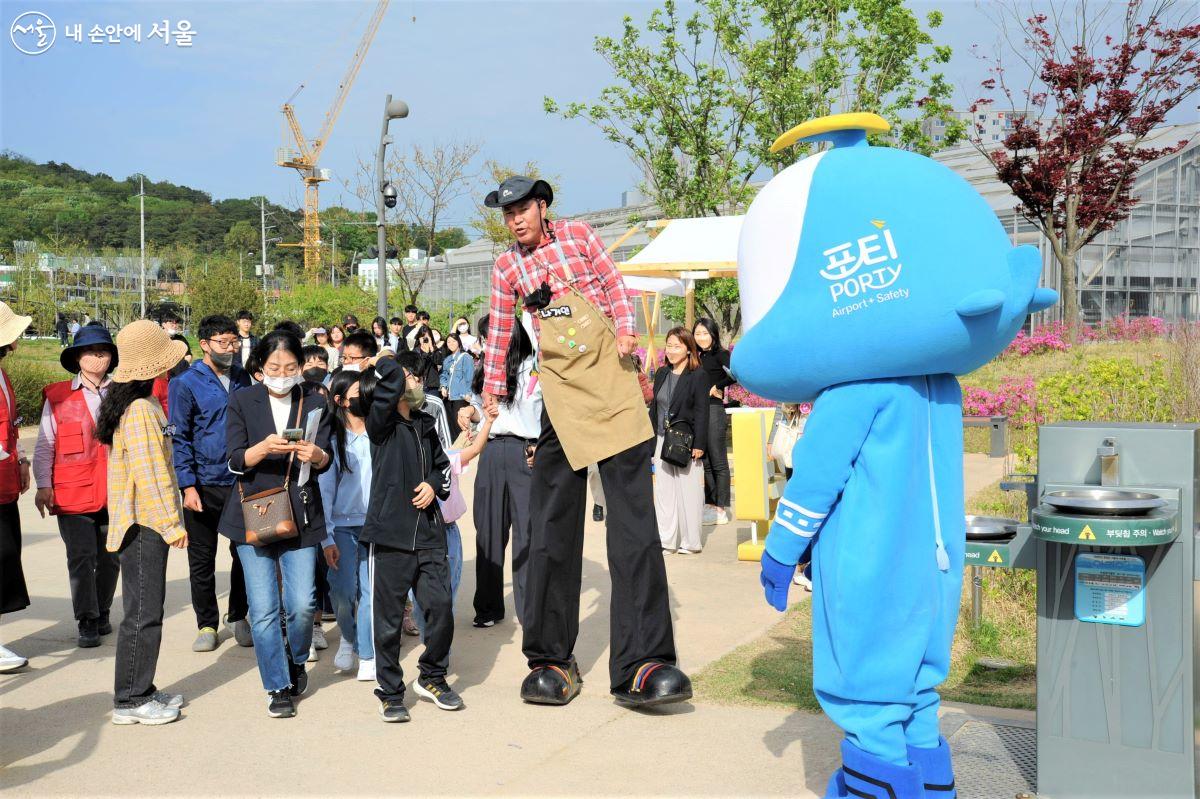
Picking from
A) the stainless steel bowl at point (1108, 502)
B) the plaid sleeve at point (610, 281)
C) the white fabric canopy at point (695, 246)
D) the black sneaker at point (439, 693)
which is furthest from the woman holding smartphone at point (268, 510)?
the white fabric canopy at point (695, 246)

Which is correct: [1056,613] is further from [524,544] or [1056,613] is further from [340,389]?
[340,389]

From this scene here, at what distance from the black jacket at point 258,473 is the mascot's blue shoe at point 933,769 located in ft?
10.8

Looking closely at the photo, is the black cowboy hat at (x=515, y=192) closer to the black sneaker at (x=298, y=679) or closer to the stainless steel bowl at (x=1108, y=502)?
the black sneaker at (x=298, y=679)

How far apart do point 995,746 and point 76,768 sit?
3.88 metres

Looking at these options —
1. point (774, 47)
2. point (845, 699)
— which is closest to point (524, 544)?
point (845, 699)

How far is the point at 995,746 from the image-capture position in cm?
446

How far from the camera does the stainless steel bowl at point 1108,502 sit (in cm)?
358

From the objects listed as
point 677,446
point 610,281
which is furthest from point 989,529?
point 677,446

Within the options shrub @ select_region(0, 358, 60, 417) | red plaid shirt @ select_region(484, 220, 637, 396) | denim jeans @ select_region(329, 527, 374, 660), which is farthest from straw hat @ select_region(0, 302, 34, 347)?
shrub @ select_region(0, 358, 60, 417)

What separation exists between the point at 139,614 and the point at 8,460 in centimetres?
184

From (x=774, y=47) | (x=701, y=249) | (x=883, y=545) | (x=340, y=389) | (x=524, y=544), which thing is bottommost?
(x=524, y=544)

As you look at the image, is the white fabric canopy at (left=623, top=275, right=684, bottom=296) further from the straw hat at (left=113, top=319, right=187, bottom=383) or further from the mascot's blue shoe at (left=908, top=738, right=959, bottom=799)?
the mascot's blue shoe at (left=908, top=738, right=959, bottom=799)

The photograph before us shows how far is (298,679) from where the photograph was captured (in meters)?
5.60

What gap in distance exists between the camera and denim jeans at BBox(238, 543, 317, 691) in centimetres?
535
